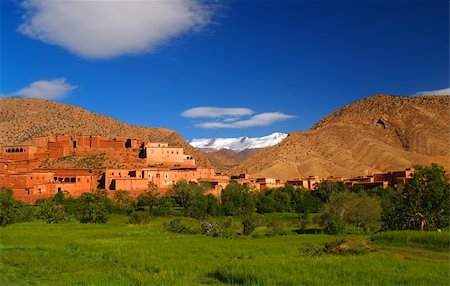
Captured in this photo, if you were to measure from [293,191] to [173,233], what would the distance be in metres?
32.1

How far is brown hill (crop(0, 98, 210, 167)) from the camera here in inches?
3839

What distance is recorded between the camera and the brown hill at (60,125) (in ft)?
320

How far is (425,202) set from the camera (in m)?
30.5

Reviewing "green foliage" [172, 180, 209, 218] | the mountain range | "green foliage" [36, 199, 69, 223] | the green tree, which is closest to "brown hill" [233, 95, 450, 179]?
the mountain range

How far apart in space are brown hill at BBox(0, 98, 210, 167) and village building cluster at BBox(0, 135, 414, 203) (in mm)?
23426

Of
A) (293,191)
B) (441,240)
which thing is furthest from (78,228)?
(293,191)

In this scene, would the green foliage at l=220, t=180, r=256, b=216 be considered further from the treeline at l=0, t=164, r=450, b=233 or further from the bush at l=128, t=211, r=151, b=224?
the bush at l=128, t=211, r=151, b=224

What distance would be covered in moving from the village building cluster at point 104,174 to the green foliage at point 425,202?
1094 inches

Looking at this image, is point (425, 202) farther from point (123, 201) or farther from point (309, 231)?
point (123, 201)

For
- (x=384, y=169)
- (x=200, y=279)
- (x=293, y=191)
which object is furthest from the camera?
(x=384, y=169)

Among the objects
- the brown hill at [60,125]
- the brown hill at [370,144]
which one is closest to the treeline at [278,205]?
the brown hill at [370,144]

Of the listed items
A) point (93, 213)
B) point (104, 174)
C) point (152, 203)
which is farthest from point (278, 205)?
point (93, 213)

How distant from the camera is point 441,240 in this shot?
2209cm

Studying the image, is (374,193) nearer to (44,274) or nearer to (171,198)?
(171,198)
